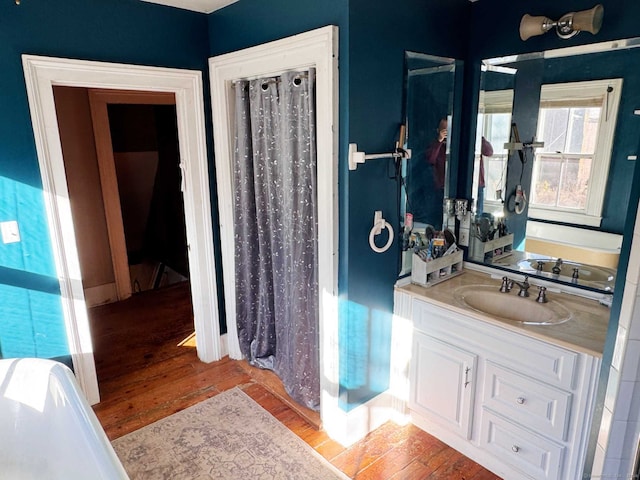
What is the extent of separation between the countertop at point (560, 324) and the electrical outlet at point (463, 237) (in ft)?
0.80

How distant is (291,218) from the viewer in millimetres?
2479

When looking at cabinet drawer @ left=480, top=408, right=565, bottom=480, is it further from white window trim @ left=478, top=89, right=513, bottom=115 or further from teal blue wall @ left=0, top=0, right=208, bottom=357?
teal blue wall @ left=0, top=0, right=208, bottom=357

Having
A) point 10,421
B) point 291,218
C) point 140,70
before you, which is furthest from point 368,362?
point 140,70

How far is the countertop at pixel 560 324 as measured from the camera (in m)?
1.77

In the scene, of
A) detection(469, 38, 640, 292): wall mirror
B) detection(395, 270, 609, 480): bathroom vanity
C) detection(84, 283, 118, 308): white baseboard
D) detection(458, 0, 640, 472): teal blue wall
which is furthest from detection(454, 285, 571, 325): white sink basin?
detection(84, 283, 118, 308): white baseboard

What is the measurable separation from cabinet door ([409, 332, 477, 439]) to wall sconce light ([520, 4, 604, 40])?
1621mm

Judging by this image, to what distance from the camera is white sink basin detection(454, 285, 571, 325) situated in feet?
6.83

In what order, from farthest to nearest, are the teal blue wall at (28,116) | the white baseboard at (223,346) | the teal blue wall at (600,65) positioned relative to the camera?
1. the white baseboard at (223,346)
2. the teal blue wall at (28,116)
3. the teal blue wall at (600,65)

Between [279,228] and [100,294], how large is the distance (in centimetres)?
265

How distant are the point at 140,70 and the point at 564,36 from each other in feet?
7.55

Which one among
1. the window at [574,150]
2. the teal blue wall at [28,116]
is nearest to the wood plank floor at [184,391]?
the teal blue wall at [28,116]

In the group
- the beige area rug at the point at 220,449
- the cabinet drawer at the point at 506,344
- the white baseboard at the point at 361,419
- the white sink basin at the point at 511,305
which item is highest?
the white sink basin at the point at 511,305

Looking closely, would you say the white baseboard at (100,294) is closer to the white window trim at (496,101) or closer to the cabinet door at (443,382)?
the cabinet door at (443,382)

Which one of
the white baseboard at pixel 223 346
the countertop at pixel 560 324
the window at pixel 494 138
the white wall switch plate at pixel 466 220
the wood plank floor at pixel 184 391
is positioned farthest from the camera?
the white baseboard at pixel 223 346
